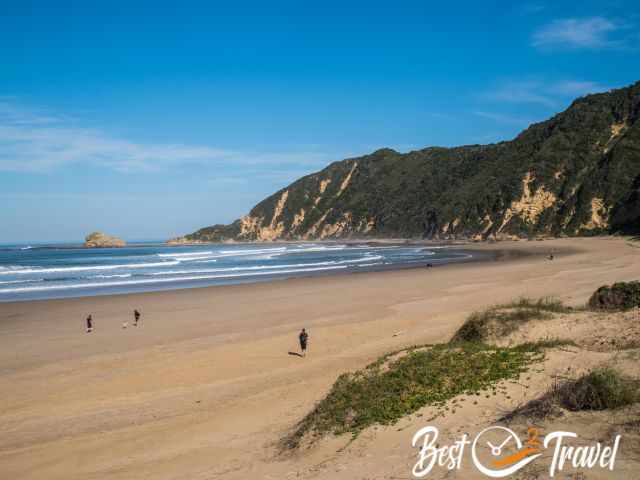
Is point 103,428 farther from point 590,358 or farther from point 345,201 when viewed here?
point 345,201

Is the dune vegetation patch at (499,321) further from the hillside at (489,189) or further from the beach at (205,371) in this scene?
the hillside at (489,189)

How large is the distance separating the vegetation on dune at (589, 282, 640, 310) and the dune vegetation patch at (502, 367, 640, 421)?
735 centimetres

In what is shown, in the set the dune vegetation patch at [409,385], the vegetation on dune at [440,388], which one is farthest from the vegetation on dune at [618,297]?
the dune vegetation patch at [409,385]

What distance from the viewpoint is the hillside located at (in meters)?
76.6

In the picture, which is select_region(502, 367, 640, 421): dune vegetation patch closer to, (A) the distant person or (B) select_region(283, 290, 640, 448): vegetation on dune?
(B) select_region(283, 290, 640, 448): vegetation on dune

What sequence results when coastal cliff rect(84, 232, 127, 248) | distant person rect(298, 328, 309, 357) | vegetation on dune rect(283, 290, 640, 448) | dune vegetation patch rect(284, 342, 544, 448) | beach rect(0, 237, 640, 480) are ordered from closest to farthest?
vegetation on dune rect(283, 290, 640, 448) < dune vegetation patch rect(284, 342, 544, 448) < beach rect(0, 237, 640, 480) < distant person rect(298, 328, 309, 357) < coastal cliff rect(84, 232, 127, 248)

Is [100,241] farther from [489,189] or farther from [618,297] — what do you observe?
[618,297]

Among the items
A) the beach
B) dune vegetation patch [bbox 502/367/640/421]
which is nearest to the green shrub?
dune vegetation patch [bbox 502/367/640/421]

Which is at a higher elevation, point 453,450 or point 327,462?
point 453,450

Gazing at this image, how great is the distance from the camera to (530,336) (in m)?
11.3

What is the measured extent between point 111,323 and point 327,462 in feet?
64.4

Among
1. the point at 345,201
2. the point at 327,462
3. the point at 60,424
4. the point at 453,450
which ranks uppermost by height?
the point at 345,201

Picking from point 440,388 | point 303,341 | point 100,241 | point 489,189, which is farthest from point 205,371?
point 100,241

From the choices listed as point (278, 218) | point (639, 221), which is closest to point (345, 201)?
point (278, 218)
